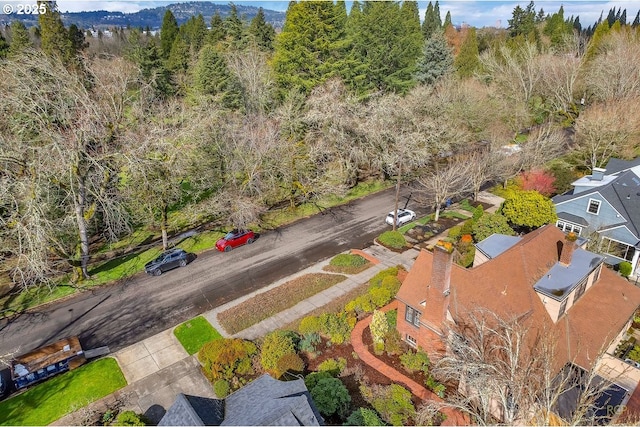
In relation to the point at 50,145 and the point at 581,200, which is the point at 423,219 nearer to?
the point at 581,200

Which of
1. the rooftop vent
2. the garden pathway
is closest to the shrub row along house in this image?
the garden pathway

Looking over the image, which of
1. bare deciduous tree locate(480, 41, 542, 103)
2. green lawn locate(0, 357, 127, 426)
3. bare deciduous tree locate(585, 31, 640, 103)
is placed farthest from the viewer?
bare deciduous tree locate(480, 41, 542, 103)

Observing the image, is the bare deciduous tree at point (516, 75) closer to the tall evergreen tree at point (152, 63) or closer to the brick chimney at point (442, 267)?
the tall evergreen tree at point (152, 63)

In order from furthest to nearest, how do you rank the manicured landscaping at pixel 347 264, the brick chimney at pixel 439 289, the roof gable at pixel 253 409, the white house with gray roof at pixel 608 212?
the manicured landscaping at pixel 347 264
the white house with gray roof at pixel 608 212
the brick chimney at pixel 439 289
the roof gable at pixel 253 409

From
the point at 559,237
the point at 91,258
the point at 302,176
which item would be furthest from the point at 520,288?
the point at 91,258

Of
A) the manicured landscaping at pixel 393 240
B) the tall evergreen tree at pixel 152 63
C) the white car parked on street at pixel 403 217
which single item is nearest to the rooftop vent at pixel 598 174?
the white car parked on street at pixel 403 217

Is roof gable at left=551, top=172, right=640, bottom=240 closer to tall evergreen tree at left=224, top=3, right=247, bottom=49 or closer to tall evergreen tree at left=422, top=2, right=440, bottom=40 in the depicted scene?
tall evergreen tree at left=224, top=3, right=247, bottom=49
